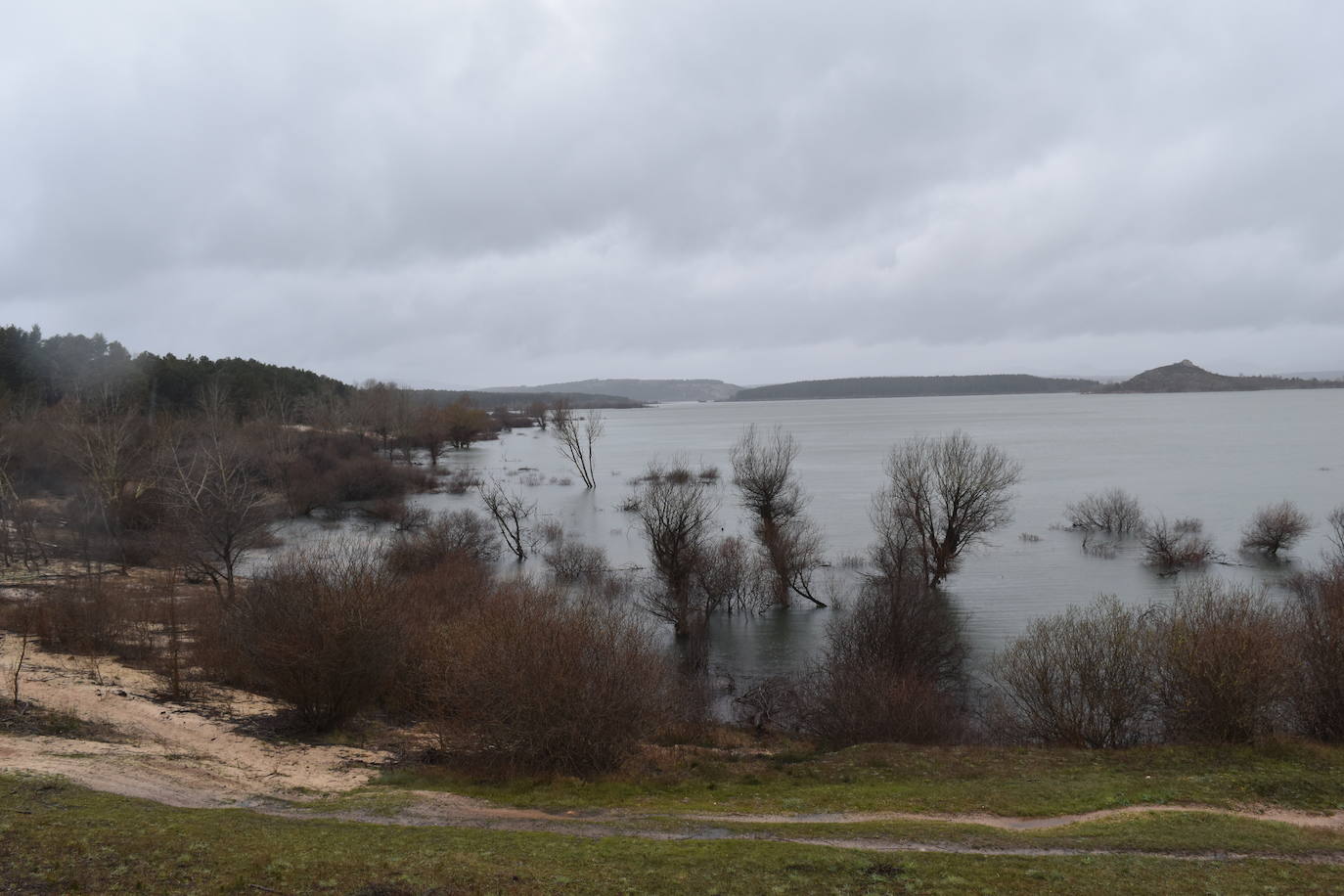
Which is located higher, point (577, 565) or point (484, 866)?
point (484, 866)

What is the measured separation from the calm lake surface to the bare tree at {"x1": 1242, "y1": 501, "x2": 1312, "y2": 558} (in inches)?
33.7

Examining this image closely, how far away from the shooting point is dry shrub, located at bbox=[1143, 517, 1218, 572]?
3922cm

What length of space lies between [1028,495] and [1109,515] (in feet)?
40.6

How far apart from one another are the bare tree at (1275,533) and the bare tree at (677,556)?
28923 mm

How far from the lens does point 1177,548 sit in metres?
40.7

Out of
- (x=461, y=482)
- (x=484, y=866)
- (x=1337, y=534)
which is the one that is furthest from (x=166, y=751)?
(x=461, y=482)

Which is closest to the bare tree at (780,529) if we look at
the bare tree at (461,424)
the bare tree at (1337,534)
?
the bare tree at (1337,534)

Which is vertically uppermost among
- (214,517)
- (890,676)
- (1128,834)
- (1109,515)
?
(214,517)

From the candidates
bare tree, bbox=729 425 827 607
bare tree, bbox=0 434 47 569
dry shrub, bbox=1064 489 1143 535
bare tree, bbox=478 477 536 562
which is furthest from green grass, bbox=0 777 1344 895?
dry shrub, bbox=1064 489 1143 535

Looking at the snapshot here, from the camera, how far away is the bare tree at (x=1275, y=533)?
40.8m

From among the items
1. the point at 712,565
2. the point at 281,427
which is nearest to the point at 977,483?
the point at 712,565

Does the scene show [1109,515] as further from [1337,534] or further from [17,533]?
[17,533]

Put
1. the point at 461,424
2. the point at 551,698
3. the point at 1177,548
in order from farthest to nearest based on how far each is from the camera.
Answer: the point at 461,424
the point at 1177,548
the point at 551,698

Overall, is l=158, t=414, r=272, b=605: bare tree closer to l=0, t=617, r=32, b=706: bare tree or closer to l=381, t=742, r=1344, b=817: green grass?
l=0, t=617, r=32, b=706: bare tree
